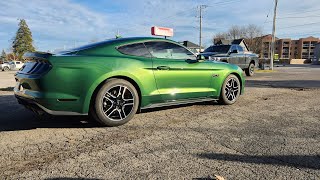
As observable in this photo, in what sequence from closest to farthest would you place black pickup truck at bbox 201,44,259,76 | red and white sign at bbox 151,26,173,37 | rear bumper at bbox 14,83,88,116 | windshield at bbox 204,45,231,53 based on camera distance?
rear bumper at bbox 14,83,88,116 < black pickup truck at bbox 201,44,259,76 < windshield at bbox 204,45,231,53 < red and white sign at bbox 151,26,173,37

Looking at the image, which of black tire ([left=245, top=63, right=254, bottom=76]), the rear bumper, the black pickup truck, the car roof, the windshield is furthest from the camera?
black tire ([left=245, top=63, right=254, bottom=76])

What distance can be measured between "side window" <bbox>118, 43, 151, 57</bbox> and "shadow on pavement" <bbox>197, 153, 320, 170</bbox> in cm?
216

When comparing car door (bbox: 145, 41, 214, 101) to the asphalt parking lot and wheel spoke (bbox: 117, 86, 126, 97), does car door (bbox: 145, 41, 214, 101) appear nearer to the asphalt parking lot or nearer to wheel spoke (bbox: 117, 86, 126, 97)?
the asphalt parking lot

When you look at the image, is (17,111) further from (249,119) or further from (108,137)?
(249,119)

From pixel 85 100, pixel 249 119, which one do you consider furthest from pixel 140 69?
pixel 249 119

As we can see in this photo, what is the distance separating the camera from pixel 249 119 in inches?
182

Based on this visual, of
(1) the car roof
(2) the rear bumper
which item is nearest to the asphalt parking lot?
(2) the rear bumper

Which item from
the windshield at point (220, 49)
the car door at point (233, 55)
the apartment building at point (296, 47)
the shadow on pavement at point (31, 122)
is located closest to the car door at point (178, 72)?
the shadow on pavement at point (31, 122)

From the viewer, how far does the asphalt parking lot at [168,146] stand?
2.61m

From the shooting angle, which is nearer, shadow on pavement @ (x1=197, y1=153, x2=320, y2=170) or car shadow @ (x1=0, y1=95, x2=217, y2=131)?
shadow on pavement @ (x1=197, y1=153, x2=320, y2=170)

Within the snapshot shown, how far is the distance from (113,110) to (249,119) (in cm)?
221

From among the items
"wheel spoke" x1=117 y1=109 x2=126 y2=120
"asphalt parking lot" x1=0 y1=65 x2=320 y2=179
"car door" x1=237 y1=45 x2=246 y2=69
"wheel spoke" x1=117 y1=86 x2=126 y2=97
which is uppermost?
"car door" x1=237 y1=45 x2=246 y2=69

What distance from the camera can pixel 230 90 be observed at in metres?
5.98

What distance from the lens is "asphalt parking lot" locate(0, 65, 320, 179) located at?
2.61 meters
